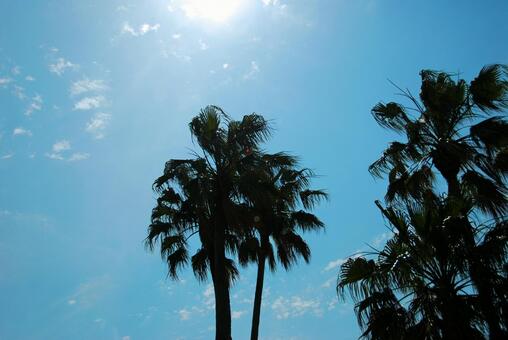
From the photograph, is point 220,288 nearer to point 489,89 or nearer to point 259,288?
point 259,288

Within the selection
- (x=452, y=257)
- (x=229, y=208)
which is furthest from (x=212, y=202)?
(x=452, y=257)

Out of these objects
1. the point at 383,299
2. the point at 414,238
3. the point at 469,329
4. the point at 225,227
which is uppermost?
the point at 225,227

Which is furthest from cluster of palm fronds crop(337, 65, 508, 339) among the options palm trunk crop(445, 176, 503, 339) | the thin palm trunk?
the thin palm trunk

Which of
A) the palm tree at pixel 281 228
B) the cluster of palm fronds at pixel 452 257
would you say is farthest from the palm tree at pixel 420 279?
the palm tree at pixel 281 228

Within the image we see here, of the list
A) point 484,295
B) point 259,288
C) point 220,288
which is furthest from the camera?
point 259,288

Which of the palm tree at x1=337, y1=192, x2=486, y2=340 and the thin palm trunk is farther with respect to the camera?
the thin palm trunk

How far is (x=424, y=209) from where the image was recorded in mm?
12055

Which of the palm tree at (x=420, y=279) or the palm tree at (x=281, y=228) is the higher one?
the palm tree at (x=281, y=228)

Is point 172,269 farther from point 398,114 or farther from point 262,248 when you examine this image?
point 398,114

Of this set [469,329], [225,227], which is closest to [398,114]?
[225,227]

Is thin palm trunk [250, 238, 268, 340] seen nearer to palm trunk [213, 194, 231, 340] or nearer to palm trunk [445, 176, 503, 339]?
palm trunk [213, 194, 231, 340]

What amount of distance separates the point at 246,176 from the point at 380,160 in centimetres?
428

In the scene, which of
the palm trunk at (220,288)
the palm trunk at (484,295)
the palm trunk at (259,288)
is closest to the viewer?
the palm trunk at (484,295)

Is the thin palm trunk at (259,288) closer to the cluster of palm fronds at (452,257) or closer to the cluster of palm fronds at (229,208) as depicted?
the cluster of palm fronds at (229,208)
